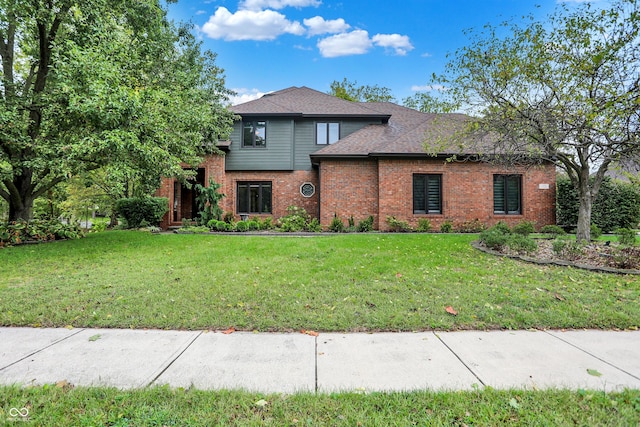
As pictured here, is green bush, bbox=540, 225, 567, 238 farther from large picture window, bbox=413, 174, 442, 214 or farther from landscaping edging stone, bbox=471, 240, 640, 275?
landscaping edging stone, bbox=471, 240, 640, 275

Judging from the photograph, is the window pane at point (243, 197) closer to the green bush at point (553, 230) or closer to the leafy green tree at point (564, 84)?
the leafy green tree at point (564, 84)

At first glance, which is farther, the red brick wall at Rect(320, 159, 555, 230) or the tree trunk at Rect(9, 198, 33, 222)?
the red brick wall at Rect(320, 159, 555, 230)

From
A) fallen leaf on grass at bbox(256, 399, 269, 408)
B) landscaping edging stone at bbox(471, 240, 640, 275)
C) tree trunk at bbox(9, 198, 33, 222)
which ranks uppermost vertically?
tree trunk at bbox(9, 198, 33, 222)

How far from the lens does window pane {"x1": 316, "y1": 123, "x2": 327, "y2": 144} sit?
626 inches

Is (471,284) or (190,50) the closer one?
(471,284)

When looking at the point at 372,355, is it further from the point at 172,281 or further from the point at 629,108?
the point at 629,108

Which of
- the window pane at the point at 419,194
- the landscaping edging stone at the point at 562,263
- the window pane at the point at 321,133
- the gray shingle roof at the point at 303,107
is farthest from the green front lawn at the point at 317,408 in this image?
the window pane at the point at 321,133

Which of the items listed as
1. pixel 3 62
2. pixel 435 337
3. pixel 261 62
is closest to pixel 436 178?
pixel 435 337

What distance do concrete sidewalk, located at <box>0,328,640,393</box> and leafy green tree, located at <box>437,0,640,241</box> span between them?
4695 mm

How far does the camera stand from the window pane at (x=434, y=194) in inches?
537

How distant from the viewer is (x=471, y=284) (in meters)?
5.11

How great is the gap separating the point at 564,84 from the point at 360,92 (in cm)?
2632

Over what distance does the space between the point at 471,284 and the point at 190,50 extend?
16.3 metres

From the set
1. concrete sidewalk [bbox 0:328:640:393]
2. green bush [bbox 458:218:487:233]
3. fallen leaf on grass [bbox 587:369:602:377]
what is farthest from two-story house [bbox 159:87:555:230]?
fallen leaf on grass [bbox 587:369:602:377]
